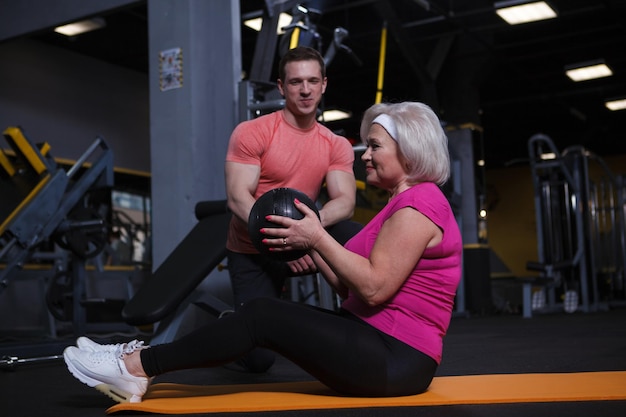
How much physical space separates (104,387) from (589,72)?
1009cm

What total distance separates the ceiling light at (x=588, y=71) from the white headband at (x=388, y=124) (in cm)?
927

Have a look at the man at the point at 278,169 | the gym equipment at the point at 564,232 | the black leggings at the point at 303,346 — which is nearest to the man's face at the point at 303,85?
the man at the point at 278,169

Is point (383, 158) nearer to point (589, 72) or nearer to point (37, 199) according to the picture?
point (37, 199)

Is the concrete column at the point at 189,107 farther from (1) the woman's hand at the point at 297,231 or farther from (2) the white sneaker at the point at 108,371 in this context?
(1) the woman's hand at the point at 297,231

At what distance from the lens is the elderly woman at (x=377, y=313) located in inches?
70.3

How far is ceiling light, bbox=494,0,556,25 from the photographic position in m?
7.86

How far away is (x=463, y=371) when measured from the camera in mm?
2736

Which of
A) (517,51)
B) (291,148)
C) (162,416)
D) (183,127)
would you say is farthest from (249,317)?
(517,51)

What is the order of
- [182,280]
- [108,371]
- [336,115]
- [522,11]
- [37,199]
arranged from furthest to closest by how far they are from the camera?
[336,115] < [522,11] < [37,199] < [182,280] < [108,371]

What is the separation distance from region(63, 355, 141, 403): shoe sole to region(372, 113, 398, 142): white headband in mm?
913

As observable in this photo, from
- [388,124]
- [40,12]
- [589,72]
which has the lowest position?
[388,124]

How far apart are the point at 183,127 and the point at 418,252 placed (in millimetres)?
2665

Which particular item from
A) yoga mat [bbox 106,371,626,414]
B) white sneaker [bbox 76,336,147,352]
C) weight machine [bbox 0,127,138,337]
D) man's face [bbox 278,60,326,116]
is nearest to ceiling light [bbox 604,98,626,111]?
weight machine [bbox 0,127,138,337]

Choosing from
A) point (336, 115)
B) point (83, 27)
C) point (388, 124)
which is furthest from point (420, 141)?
point (336, 115)
